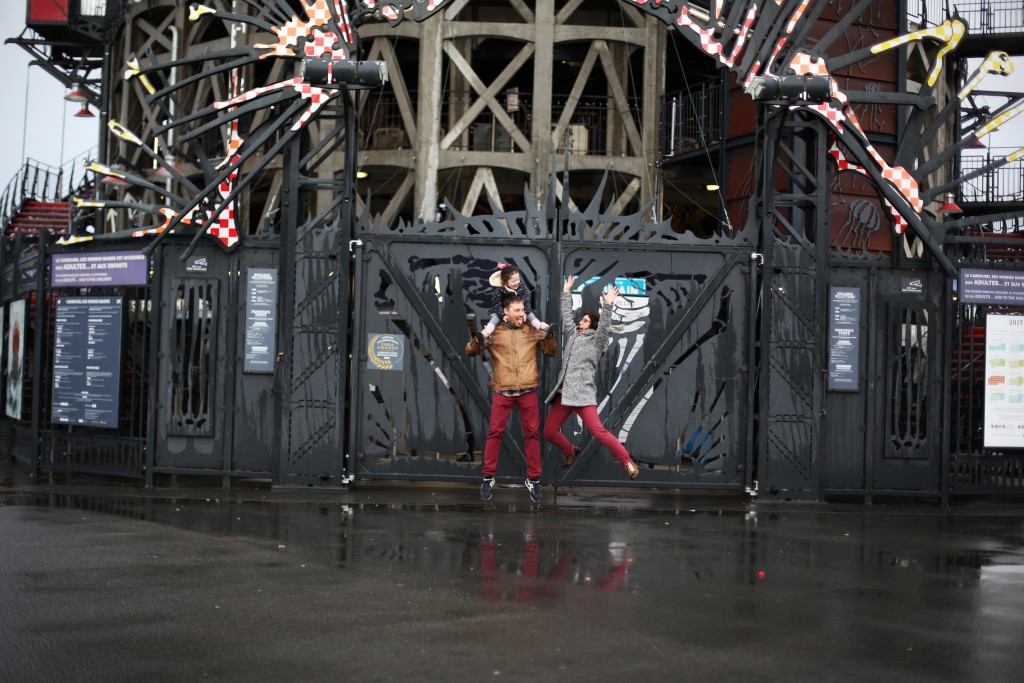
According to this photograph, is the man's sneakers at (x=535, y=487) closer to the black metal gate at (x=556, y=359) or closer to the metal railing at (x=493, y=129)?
the black metal gate at (x=556, y=359)

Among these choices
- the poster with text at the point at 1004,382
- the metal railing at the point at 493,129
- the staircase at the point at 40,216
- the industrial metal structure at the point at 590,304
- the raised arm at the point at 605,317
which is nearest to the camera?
the raised arm at the point at 605,317

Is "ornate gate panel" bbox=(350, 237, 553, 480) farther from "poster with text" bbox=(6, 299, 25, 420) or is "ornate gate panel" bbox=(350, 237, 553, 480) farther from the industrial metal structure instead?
"poster with text" bbox=(6, 299, 25, 420)

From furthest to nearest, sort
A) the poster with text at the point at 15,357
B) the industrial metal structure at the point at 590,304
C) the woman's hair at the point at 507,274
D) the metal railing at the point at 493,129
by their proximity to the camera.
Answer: the metal railing at the point at 493,129 < the poster with text at the point at 15,357 < the industrial metal structure at the point at 590,304 < the woman's hair at the point at 507,274

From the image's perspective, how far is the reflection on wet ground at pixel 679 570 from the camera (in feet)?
21.9

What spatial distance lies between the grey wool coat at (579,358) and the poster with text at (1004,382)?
4.22 m

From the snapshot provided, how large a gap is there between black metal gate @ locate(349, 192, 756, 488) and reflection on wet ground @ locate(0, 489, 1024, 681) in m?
0.73

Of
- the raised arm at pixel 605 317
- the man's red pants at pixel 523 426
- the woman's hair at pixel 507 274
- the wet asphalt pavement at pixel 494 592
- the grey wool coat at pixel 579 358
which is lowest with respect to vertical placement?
the wet asphalt pavement at pixel 494 592

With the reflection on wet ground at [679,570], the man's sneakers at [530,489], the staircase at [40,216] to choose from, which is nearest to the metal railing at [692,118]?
the staircase at [40,216]

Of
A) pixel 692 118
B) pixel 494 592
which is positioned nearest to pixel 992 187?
pixel 692 118

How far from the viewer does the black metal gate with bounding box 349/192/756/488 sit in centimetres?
1352

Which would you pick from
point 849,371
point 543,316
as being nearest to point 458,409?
point 543,316

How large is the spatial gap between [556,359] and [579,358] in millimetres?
814

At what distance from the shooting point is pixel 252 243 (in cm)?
1370

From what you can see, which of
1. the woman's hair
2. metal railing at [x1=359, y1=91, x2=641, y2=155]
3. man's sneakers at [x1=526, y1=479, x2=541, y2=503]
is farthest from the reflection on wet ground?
metal railing at [x1=359, y1=91, x2=641, y2=155]
